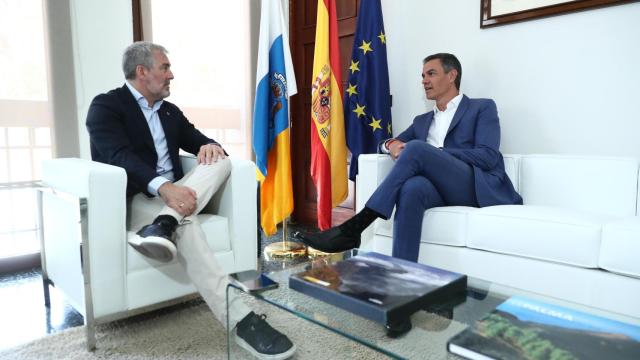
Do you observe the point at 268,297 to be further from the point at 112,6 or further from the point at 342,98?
the point at 112,6

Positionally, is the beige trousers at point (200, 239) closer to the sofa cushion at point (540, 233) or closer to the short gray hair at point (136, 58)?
the short gray hair at point (136, 58)

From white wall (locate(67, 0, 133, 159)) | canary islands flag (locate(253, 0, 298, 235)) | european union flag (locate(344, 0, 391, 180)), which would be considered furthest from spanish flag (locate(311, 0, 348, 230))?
white wall (locate(67, 0, 133, 159))

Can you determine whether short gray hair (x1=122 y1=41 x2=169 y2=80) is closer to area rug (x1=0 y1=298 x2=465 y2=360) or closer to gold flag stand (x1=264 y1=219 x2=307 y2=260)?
area rug (x1=0 y1=298 x2=465 y2=360)

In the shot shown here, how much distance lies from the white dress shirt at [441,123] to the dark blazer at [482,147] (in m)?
0.06

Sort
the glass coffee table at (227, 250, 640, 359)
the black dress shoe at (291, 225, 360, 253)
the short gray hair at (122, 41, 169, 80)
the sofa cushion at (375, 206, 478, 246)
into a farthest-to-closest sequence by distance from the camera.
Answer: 1. the short gray hair at (122, 41, 169, 80)
2. the sofa cushion at (375, 206, 478, 246)
3. the black dress shoe at (291, 225, 360, 253)
4. the glass coffee table at (227, 250, 640, 359)

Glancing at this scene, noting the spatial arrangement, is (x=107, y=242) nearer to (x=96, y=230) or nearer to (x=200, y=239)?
(x=96, y=230)

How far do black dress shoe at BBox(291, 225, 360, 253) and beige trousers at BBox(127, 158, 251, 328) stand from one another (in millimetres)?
383

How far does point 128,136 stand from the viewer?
6.28 ft

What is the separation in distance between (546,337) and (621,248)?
968 millimetres

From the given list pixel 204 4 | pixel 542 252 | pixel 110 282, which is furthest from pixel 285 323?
pixel 204 4

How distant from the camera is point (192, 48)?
10.8 feet

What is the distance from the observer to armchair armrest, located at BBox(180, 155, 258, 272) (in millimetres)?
1891

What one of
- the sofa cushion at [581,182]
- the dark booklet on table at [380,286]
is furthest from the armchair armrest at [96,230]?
the sofa cushion at [581,182]

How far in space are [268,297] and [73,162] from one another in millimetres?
1173
